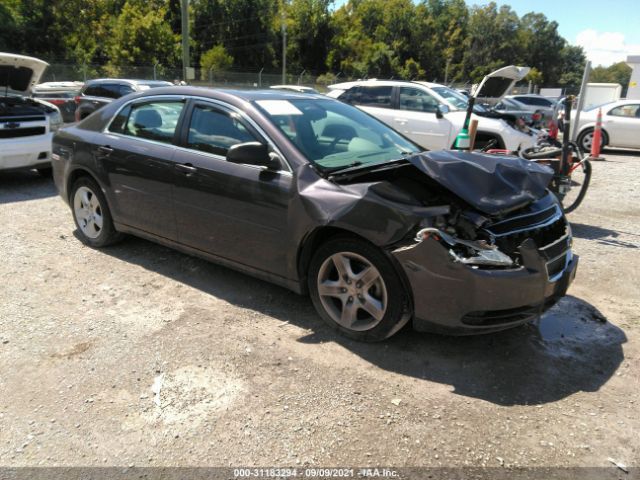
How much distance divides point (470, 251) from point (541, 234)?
0.70m

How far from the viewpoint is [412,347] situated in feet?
11.4

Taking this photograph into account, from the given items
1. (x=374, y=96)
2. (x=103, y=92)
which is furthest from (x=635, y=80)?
(x=103, y=92)

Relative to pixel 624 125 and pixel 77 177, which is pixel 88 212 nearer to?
pixel 77 177

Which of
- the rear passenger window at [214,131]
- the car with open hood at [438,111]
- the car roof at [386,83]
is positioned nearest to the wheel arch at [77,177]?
the rear passenger window at [214,131]

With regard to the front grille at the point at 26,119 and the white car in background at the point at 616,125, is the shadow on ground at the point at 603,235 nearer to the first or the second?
the front grille at the point at 26,119

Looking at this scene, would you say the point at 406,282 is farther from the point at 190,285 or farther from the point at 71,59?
the point at 71,59

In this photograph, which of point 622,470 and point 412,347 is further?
point 412,347

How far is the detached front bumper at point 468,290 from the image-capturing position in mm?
2949

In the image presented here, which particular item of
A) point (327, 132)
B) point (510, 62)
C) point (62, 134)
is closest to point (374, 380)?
point (327, 132)

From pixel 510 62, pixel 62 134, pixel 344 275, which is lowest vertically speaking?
pixel 344 275

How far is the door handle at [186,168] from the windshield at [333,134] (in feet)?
2.42

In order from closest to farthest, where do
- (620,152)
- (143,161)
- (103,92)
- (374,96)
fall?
1. (143,161)
2. (374,96)
3. (103,92)
4. (620,152)

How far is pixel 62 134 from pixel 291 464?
4513 mm

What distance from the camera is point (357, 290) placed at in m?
3.38
